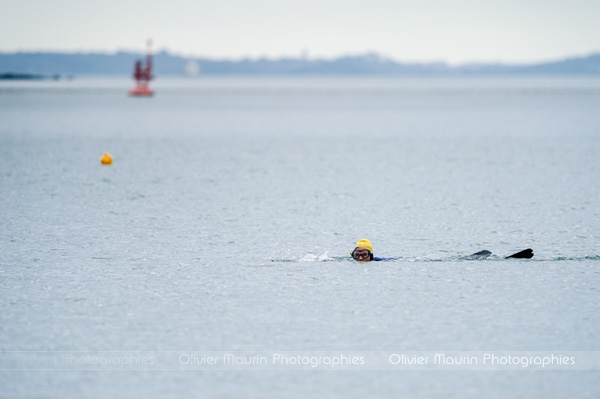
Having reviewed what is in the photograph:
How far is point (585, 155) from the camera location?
29297 mm

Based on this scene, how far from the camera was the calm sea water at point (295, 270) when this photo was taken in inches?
301

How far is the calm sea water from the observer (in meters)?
7.65

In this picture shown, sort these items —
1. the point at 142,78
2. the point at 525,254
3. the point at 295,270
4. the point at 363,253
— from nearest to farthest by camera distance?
1. the point at 295,270
2. the point at 363,253
3. the point at 525,254
4. the point at 142,78

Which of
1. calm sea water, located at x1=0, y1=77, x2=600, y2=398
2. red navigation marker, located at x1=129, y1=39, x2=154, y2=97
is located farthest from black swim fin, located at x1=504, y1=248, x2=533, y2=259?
red navigation marker, located at x1=129, y1=39, x2=154, y2=97

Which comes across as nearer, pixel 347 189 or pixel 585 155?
pixel 347 189

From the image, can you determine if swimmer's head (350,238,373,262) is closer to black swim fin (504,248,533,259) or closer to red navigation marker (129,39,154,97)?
black swim fin (504,248,533,259)

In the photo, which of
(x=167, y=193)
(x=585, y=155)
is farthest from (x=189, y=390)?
(x=585, y=155)

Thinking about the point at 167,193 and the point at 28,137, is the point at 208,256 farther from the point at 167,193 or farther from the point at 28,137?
the point at 28,137

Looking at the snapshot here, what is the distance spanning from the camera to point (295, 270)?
11852 mm

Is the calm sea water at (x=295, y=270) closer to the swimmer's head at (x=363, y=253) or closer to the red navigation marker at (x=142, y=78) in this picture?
the swimmer's head at (x=363, y=253)

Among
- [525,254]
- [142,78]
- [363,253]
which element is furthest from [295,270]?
[142,78]

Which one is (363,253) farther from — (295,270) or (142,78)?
(142,78)

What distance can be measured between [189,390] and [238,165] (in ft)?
65.0

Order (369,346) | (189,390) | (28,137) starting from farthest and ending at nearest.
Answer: (28,137) < (369,346) < (189,390)
